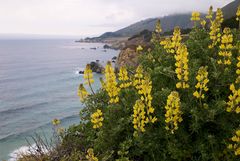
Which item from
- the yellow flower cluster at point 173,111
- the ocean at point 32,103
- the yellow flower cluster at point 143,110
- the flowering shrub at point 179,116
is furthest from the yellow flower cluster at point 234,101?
the ocean at point 32,103

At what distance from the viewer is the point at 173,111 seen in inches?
188

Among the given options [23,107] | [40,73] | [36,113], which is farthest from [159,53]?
[40,73]

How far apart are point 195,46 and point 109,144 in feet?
9.04

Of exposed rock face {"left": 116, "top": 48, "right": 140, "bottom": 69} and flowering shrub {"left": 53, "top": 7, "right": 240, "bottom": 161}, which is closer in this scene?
flowering shrub {"left": 53, "top": 7, "right": 240, "bottom": 161}

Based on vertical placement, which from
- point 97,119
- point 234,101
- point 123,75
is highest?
point 123,75

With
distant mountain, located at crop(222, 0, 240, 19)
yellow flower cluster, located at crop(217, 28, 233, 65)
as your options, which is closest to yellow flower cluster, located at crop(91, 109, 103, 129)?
yellow flower cluster, located at crop(217, 28, 233, 65)

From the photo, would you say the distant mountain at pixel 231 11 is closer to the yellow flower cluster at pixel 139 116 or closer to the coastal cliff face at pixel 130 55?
the coastal cliff face at pixel 130 55

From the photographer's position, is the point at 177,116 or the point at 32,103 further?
the point at 32,103

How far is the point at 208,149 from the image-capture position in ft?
16.5

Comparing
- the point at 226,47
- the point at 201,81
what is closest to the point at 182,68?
the point at 201,81

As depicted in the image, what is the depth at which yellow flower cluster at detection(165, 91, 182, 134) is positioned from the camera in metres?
4.61

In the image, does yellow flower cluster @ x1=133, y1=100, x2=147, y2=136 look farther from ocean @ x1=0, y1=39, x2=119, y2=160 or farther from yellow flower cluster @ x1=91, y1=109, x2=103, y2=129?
ocean @ x1=0, y1=39, x2=119, y2=160

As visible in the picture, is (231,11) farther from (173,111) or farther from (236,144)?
(173,111)

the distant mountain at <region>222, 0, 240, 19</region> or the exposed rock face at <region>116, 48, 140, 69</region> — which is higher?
the distant mountain at <region>222, 0, 240, 19</region>
